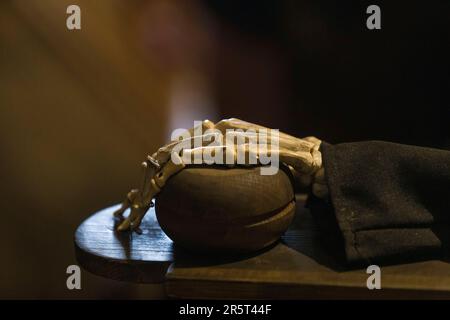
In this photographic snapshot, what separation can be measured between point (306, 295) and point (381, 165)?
8.9 inches

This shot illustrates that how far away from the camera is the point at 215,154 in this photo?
2.24 ft

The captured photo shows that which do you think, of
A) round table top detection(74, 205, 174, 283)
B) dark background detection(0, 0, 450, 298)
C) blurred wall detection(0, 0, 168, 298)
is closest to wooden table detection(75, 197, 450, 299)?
round table top detection(74, 205, 174, 283)

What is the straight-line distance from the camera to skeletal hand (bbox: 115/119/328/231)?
688mm

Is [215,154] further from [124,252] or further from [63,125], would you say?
[63,125]

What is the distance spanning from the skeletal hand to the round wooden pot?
0.07 feet

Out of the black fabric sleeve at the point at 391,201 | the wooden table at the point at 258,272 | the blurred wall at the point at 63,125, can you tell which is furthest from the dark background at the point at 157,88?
the wooden table at the point at 258,272

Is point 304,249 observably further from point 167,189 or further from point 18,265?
point 18,265

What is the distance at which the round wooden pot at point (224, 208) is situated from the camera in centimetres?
64

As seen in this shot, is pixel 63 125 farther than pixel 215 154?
Yes

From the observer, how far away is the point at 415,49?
3.31 ft

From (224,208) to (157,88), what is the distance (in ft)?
2.38

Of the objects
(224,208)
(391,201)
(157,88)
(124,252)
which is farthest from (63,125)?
(391,201)

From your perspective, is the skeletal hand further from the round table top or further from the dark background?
the dark background

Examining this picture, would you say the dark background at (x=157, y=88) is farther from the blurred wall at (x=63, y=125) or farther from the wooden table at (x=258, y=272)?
the wooden table at (x=258, y=272)
